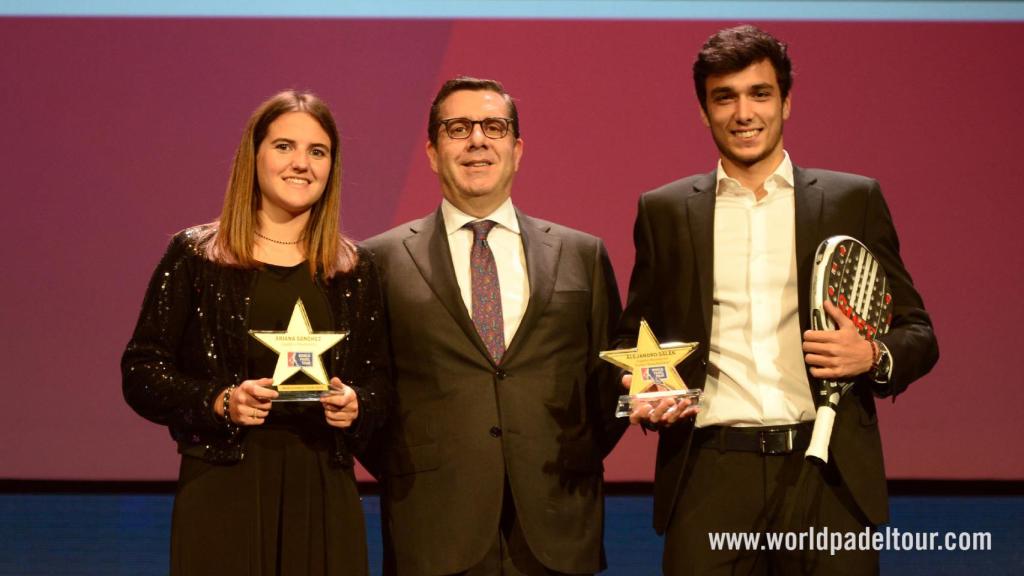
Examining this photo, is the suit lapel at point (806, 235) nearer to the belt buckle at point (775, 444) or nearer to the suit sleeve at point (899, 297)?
the suit sleeve at point (899, 297)

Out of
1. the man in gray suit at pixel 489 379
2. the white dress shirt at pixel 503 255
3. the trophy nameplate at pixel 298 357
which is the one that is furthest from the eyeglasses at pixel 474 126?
the trophy nameplate at pixel 298 357

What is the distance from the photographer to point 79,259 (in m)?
6.23

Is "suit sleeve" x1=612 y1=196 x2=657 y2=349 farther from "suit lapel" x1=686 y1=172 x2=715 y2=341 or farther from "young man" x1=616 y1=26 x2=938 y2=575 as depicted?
"suit lapel" x1=686 y1=172 x2=715 y2=341

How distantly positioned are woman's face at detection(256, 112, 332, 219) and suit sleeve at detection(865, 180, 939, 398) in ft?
4.75

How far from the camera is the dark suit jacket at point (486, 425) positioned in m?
2.91

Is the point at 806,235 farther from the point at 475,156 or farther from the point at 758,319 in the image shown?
the point at 475,156

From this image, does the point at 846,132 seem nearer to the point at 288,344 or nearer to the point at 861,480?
the point at 861,480

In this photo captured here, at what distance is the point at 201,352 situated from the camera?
8.86 feet

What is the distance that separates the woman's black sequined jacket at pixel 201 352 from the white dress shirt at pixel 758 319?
894 millimetres

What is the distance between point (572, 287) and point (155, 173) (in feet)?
12.6

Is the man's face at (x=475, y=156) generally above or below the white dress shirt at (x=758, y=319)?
above

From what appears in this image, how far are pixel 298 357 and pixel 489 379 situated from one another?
2.03 feet

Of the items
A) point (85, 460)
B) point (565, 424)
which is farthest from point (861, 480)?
point (85, 460)

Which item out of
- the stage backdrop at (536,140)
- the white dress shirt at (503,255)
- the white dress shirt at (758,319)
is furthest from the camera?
the stage backdrop at (536,140)
